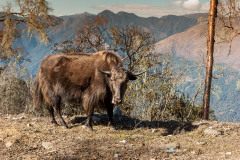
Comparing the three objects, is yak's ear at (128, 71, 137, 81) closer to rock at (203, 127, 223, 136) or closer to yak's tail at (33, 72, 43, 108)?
rock at (203, 127, 223, 136)

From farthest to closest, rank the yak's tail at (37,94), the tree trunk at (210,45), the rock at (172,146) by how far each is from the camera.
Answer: the tree trunk at (210,45), the yak's tail at (37,94), the rock at (172,146)

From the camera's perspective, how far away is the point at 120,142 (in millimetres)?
6309

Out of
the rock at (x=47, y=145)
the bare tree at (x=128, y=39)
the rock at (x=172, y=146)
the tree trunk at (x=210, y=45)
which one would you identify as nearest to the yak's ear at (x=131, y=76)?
the rock at (x=172, y=146)

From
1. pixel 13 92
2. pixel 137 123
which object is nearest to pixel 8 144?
pixel 137 123

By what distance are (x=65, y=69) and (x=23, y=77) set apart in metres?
5.09

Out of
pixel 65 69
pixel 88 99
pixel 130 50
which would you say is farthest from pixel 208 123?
pixel 130 50

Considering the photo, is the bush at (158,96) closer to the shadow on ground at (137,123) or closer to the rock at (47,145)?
the shadow on ground at (137,123)

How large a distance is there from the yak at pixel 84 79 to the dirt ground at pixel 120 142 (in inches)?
27.5

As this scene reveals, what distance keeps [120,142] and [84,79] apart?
233 cm

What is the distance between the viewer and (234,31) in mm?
9586

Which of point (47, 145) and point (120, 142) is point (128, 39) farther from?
point (47, 145)

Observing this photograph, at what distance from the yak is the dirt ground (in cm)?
70

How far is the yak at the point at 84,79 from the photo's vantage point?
24.6 feet

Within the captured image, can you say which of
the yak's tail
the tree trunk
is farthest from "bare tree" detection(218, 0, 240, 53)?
the yak's tail
